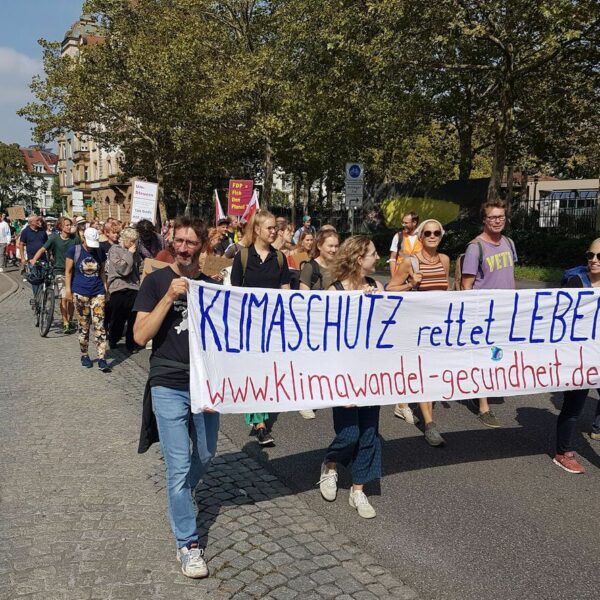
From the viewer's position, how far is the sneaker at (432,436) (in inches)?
217

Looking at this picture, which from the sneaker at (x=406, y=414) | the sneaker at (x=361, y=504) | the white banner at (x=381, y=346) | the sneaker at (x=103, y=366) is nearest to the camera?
the white banner at (x=381, y=346)

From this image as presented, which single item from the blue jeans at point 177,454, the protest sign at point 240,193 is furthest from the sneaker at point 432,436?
the protest sign at point 240,193

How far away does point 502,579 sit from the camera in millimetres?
3455

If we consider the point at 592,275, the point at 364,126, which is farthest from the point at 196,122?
the point at 592,275

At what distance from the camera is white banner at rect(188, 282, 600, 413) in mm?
3979

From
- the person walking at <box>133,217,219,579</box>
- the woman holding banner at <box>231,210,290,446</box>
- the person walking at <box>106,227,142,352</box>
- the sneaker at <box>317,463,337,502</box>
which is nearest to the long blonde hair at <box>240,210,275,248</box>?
the woman holding banner at <box>231,210,290,446</box>

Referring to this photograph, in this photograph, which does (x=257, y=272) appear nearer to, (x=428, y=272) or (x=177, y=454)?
(x=428, y=272)

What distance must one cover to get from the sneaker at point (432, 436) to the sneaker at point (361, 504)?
54.8 inches

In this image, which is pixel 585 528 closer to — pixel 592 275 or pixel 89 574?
pixel 592 275

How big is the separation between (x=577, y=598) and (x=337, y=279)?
2.30 meters

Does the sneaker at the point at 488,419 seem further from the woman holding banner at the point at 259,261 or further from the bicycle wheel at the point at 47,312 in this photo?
the bicycle wheel at the point at 47,312

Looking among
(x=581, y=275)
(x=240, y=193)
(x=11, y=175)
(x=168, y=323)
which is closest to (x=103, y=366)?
(x=168, y=323)

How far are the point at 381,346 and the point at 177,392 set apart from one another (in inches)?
59.6

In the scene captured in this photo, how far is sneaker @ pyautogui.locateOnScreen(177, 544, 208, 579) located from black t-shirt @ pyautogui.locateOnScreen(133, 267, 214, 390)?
0.85 meters
